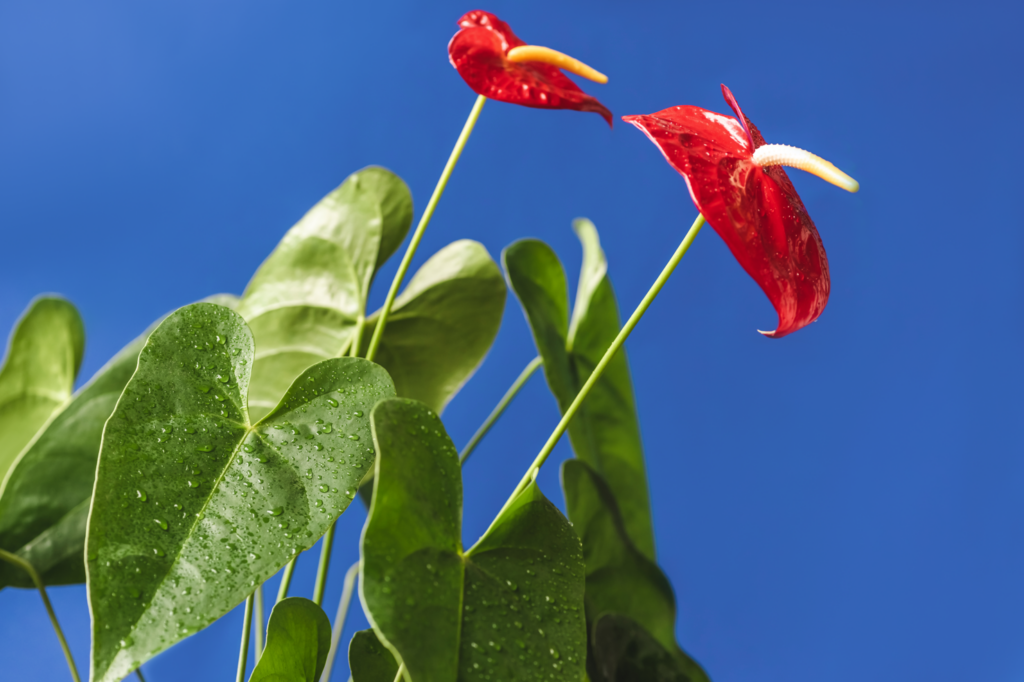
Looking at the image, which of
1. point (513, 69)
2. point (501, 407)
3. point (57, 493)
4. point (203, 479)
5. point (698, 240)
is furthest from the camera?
point (698, 240)

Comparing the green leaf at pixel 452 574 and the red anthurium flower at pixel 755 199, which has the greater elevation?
the red anthurium flower at pixel 755 199

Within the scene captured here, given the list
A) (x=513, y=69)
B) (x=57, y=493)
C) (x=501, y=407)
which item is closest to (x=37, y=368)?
(x=57, y=493)

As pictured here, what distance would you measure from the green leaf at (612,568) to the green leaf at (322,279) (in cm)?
22

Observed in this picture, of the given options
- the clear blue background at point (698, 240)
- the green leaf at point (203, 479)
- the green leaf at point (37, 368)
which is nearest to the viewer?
the green leaf at point (203, 479)

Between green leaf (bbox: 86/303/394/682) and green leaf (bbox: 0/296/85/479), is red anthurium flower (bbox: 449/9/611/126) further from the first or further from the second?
green leaf (bbox: 0/296/85/479)

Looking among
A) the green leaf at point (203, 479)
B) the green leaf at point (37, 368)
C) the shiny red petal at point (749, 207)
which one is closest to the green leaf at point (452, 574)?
the green leaf at point (203, 479)

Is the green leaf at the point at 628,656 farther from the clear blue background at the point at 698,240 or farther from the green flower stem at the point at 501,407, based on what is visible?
the clear blue background at the point at 698,240

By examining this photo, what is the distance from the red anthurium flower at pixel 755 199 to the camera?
32 cm

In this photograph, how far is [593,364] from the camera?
75 cm

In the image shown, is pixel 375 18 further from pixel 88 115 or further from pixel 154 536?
pixel 154 536

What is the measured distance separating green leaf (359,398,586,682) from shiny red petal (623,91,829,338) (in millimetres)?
146

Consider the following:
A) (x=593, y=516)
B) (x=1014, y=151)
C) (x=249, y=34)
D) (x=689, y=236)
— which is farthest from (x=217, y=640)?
(x=1014, y=151)

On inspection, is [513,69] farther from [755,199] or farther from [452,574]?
[452,574]

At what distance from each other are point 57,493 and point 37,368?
0.24 metres
